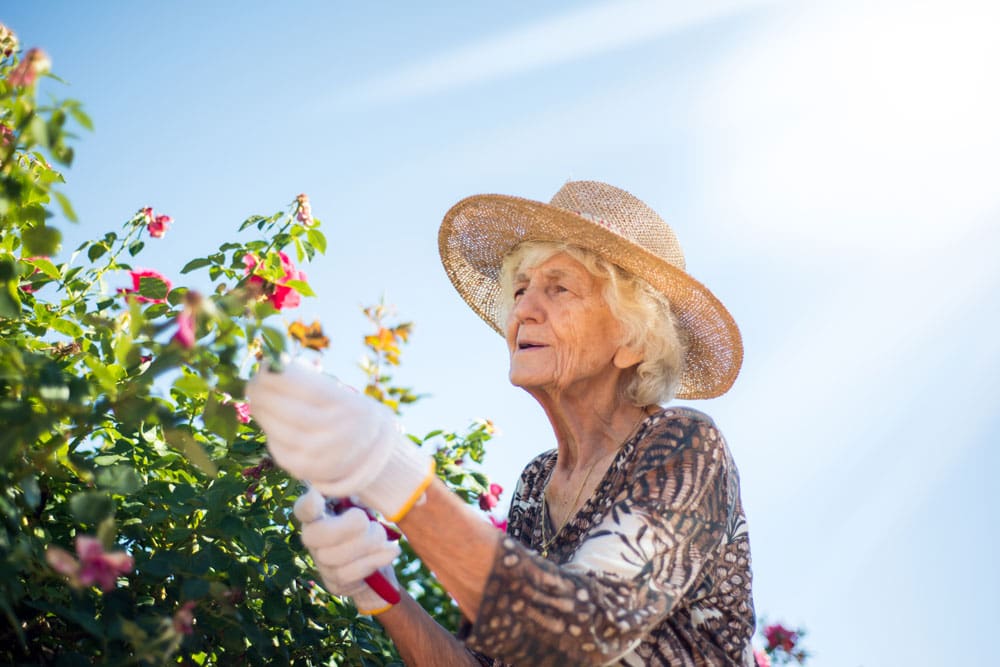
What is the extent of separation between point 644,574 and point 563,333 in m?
0.92

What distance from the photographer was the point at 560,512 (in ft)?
8.79

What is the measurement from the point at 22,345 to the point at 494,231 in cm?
147

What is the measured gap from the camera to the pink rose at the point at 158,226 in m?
3.05

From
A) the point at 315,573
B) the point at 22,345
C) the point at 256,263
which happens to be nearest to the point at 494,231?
the point at 256,263

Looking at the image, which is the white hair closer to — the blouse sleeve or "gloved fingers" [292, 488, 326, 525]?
the blouse sleeve

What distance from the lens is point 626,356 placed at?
271cm

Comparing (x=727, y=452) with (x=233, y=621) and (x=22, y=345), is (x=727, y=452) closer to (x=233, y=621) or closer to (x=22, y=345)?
(x=233, y=621)

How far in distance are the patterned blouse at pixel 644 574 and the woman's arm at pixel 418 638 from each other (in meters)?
0.13

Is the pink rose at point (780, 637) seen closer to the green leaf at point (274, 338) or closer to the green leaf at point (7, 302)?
the green leaf at point (274, 338)

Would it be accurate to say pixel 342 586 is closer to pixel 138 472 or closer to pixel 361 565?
pixel 361 565

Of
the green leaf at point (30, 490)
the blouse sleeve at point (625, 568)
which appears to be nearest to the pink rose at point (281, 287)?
the blouse sleeve at point (625, 568)

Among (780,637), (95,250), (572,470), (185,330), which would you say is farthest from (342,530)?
(780,637)

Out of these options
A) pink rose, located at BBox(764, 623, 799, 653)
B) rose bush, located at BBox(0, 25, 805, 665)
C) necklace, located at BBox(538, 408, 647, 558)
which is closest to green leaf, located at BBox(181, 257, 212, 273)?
rose bush, located at BBox(0, 25, 805, 665)

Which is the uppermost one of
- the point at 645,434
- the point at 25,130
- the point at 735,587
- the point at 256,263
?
the point at 256,263
